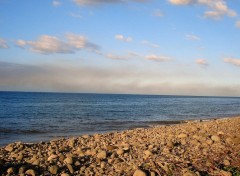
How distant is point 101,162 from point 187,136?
18.6ft

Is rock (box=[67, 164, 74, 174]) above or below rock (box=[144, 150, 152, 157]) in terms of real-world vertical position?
below

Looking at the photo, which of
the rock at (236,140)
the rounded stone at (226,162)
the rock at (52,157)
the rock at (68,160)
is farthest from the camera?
the rock at (236,140)

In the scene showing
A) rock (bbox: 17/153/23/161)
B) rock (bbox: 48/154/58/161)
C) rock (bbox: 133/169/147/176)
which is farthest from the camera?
rock (bbox: 17/153/23/161)

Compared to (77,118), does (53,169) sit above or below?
above

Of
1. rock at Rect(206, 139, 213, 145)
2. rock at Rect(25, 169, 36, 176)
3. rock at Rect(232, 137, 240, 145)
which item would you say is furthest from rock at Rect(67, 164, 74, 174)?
rock at Rect(232, 137, 240, 145)

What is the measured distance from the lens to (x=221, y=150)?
11.1 m

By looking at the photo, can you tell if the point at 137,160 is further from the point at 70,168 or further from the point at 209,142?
the point at 209,142

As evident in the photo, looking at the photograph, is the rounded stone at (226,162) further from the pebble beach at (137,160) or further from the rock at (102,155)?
the rock at (102,155)

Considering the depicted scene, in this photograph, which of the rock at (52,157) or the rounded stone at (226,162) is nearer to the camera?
the rounded stone at (226,162)

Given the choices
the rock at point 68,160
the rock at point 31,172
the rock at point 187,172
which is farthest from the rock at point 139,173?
the rock at point 31,172

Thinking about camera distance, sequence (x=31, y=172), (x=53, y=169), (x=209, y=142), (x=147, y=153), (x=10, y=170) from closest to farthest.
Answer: (x=31, y=172)
(x=10, y=170)
(x=53, y=169)
(x=147, y=153)
(x=209, y=142)

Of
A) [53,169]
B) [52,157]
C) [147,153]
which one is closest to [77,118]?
[52,157]

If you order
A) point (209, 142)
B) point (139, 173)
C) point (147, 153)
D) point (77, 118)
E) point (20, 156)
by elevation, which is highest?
point (209, 142)

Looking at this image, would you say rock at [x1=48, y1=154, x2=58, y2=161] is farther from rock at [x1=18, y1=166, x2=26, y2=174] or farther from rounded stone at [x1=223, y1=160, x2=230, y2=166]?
rounded stone at [x1=223, y1=160, x2=230, y2=166]
